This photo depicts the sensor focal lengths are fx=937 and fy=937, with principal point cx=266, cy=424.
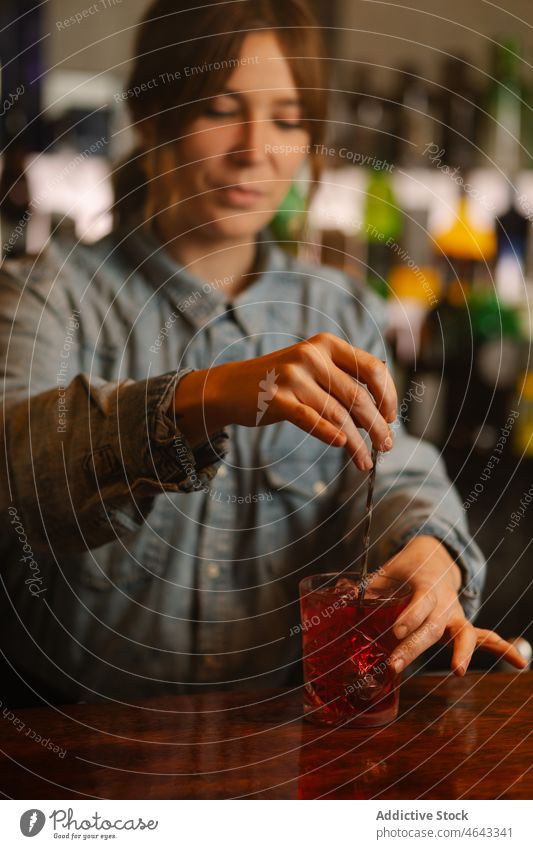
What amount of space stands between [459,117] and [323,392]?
71 cm

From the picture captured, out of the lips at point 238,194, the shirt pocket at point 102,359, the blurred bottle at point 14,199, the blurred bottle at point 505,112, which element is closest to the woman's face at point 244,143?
the lips at point 238,194

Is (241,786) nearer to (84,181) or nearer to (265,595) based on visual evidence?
(265,595)

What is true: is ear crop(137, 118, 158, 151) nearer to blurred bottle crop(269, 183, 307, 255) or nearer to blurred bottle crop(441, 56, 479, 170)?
Result: blurred bottle crop(269, 183, 307, 255)

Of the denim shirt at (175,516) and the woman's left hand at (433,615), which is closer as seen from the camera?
the woman's left hand at (433,615)

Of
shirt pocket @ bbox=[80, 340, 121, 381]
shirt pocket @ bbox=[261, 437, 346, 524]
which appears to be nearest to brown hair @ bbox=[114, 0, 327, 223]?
shirt pocket @ bbox=[80, 340, 121, 381]

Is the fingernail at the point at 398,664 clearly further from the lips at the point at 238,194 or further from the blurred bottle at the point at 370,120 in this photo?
the blurred bottle at the point at 370,120

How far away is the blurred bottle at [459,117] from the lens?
3.23 feet

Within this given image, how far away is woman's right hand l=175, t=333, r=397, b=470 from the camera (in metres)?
0.41

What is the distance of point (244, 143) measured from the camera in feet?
1.98

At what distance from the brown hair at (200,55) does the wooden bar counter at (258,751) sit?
1.26 feet

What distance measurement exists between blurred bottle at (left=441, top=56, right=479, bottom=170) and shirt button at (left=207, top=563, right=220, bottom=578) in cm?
56

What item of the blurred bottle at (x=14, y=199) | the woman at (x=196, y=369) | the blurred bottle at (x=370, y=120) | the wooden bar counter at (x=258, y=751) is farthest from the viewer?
the blurred bottle at (x=370, y=120)

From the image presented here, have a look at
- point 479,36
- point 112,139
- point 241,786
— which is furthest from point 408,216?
point 241,786

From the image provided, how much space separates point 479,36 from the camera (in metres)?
0.96
